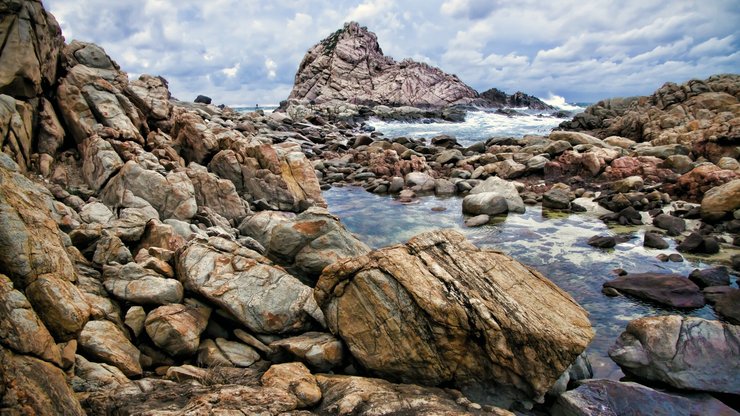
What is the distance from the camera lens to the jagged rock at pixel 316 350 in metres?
6.77

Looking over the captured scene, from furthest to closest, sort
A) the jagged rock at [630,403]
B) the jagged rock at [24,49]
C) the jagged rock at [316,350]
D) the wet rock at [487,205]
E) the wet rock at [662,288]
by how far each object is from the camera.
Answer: the wet rock at [487,205]
the jagged rock at [24,49]
the wet rock at [662,288]
the jagged rock at [316,350]
the jagged rock at [630,403]

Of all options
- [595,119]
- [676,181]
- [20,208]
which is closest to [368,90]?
[595,119]

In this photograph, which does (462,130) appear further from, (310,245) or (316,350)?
(316,350)

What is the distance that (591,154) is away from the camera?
24594 millimetres

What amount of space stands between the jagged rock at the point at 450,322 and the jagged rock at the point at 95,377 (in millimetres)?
3170

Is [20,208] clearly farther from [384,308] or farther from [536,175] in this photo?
[536,175]

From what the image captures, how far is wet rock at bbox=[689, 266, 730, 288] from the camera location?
11.0 metres

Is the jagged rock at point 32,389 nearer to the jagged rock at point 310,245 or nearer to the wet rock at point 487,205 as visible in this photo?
the jagged rock at point 310,245

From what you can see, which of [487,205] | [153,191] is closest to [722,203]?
[487,205]

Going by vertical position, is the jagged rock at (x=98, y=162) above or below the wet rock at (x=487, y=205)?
above

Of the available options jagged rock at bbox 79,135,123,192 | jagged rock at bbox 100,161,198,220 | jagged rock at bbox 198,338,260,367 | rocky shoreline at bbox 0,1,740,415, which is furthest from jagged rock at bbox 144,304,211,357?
jagged rock at bbox 79,135,123,192

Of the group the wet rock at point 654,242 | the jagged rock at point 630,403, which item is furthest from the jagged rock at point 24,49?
the wet rock at point 654,242

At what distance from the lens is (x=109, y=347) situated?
5.97 metres

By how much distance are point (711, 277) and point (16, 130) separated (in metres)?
19.0
